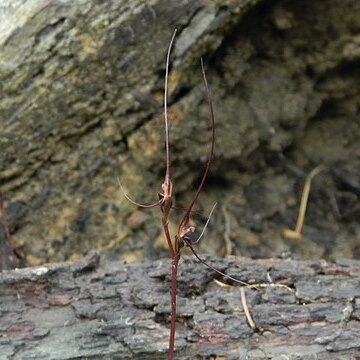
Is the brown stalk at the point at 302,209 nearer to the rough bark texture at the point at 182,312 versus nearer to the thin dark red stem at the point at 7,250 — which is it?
the rough bark texture at the point at 182,312

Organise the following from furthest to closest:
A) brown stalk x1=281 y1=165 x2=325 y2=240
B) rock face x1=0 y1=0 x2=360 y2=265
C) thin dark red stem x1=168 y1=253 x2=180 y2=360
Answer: brown stalk x1=281 y1=165 x2=325 y2=240 < rock face x1=0 y1=0 x2=360 y2=265 < thin dark red stem x1=168 y1=253 x2=180 y2=360

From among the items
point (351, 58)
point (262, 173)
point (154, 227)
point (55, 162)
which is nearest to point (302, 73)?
point (351, 58)

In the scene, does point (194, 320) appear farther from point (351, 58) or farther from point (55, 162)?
point (351, 58)

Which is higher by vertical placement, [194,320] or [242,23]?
[242,23]

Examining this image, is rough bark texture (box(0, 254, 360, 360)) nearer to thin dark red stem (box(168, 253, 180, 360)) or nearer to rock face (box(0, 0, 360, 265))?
thin dark red stem (box(168, 253, 180, 360))

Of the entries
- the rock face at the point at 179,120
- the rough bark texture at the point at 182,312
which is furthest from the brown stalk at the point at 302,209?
the rough bark texture at the point at 182,312

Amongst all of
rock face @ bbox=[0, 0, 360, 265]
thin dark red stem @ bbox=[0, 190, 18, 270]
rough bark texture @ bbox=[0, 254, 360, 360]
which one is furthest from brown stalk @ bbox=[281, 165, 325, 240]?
thin dark red stem @ bbox=[0, 190, 18, 270]

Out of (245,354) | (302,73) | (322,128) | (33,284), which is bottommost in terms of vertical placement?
(245,354)
